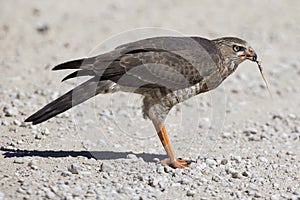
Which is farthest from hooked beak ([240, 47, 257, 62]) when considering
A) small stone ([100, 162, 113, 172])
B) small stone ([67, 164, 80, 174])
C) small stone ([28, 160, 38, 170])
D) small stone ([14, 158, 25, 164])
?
small stone ([14, 158, 25, 164])

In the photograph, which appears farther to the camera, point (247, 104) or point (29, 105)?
point (247, 104)

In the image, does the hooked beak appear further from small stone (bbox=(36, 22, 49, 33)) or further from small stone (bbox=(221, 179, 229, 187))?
small stone (bbox=(36, 22, 49, 33))

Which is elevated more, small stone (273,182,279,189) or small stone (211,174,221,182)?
small stone (211,174,221,182)

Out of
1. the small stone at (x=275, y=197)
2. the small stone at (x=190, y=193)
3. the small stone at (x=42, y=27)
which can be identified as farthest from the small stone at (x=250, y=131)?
the small stone at (x=42, y=27)

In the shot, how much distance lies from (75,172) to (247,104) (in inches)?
195

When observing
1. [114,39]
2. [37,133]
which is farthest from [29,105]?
[114,39]

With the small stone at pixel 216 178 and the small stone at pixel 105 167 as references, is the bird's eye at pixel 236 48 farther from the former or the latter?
the small stone at pixel 105 167

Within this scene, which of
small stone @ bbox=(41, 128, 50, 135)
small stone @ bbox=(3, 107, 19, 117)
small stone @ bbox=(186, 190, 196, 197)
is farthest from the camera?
small stone @ bbox=(3, 107, 19, 117)

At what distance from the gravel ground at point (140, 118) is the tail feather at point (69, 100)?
0.53 meters

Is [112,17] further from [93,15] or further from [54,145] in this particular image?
[54,145]

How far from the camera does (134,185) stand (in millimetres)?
6289

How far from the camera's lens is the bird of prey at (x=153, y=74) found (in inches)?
272

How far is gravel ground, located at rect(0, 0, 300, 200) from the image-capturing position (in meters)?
6.41

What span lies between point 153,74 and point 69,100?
1.12 m
